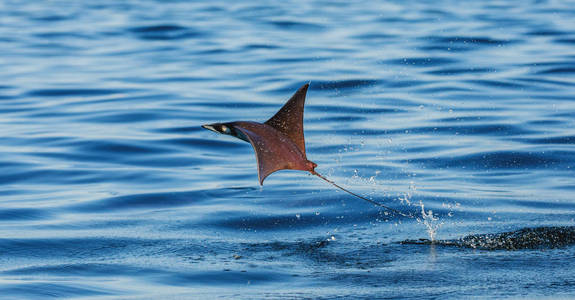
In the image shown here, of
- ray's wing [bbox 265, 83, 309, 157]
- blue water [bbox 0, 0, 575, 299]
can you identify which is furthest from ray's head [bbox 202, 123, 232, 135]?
blue water [bbox 0, 0, 575, 299]

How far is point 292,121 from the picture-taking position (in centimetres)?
482

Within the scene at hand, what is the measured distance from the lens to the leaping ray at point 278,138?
4.54m

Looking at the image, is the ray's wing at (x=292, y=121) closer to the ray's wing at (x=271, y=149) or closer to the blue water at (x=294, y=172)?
the ray's wing at (x=271, y=149)

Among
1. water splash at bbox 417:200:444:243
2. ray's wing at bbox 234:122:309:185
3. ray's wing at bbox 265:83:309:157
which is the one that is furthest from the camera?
water splash at bbox 417:200:444:243

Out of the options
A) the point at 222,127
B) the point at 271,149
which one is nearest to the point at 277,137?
the point at 271,149

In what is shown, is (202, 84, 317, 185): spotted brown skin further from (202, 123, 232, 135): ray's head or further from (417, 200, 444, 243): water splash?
(417, 200, 444, 243): water splash

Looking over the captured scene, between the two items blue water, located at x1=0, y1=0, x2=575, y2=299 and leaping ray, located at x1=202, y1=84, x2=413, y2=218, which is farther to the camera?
blue water, located at x1=0, y1=0, x2=575, y2=299

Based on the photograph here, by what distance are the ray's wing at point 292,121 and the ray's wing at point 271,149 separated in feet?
0.26

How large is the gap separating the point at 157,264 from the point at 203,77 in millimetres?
9019

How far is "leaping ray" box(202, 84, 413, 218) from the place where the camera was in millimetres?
4543

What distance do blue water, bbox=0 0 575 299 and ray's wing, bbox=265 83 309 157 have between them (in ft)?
2.99

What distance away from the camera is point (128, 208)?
7.56 m

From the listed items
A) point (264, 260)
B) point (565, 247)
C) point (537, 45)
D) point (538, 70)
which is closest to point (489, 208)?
point (565, 247)

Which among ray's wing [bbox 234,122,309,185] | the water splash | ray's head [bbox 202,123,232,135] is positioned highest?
ray's head [bbox 202,123,232,135]
